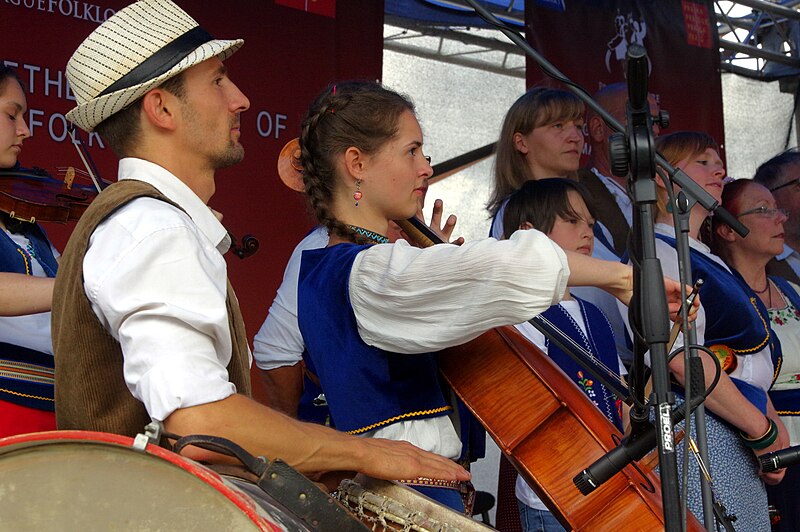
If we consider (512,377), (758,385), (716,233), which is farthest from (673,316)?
(716,233)

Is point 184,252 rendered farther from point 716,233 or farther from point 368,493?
point 716,233

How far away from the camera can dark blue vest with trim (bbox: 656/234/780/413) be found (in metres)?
3.49

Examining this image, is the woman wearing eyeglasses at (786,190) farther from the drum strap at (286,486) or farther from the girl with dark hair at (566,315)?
the drum strap at (286,486)

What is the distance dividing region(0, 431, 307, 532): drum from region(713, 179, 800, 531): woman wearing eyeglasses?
3.24m

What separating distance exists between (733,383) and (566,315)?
69 centimetres

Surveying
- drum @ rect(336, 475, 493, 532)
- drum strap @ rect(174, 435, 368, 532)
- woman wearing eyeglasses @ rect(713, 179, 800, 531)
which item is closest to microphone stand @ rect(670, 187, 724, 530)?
drum @ rect(336, 475, 493, 532)

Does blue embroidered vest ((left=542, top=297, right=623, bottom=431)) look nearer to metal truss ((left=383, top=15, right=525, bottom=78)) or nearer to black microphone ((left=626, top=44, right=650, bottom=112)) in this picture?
black microphone ((left=626, top=44, right=650, bottom=112))

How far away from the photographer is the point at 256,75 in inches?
182

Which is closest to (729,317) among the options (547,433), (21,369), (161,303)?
(547,433)

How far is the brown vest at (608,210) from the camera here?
466cm

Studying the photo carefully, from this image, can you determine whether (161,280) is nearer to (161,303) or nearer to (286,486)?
(161,303)

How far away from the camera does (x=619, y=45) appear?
5949 millimetres

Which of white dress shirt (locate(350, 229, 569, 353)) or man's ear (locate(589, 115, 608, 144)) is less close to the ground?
man's ear (locate(589, 115, 608, 144))

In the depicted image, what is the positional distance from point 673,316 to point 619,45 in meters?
4.08
